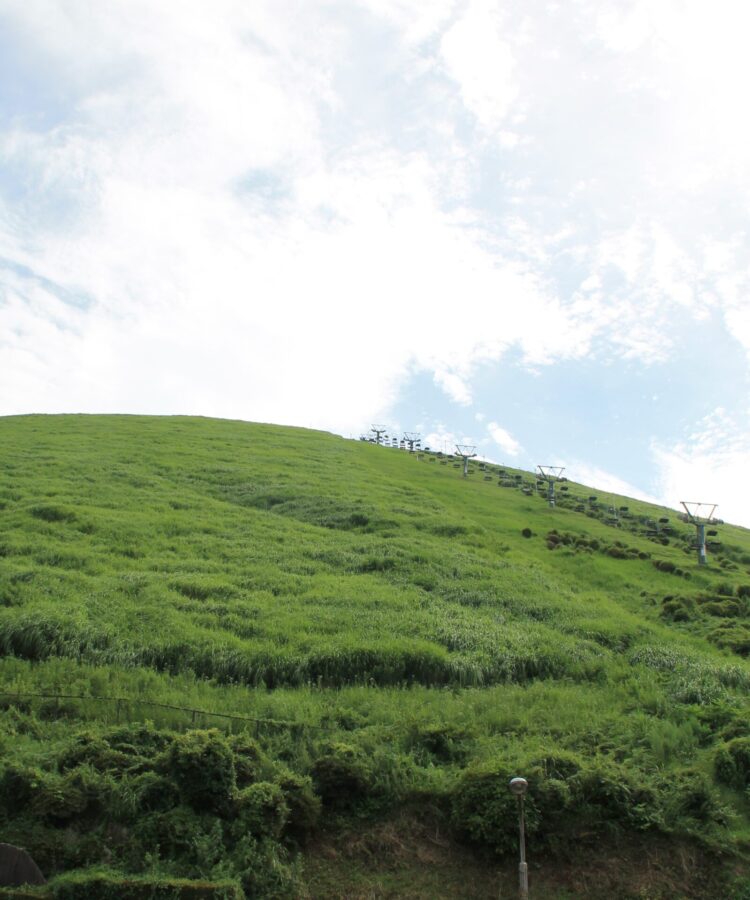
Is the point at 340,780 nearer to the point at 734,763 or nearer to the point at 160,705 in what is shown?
the point at 160,705

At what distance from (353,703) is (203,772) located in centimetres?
599

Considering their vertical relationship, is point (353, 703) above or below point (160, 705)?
above

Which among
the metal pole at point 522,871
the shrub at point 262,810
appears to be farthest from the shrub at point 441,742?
the shrub at point 262,810

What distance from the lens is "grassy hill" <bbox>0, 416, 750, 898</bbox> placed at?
1268 centimetres

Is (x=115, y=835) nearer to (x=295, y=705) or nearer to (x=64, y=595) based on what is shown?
(x=295, y=705)

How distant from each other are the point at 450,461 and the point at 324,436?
1708 cm

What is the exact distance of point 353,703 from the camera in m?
18.5

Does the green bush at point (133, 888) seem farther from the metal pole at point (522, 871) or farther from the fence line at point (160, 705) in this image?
the fence line at point (160, 705)

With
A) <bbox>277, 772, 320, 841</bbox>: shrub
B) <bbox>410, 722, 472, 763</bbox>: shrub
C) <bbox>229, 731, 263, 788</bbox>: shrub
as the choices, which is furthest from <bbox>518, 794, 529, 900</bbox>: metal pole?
<bbox>229, 731, 263, 788</bbox>: shrub

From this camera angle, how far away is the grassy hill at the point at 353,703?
499 inches

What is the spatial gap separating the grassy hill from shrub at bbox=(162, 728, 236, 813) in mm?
40

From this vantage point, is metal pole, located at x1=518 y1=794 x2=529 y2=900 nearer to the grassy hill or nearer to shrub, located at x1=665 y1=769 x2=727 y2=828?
the grassy hill

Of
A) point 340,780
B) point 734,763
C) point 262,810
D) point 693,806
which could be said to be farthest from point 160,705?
point 734,763

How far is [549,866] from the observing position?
513 inches
